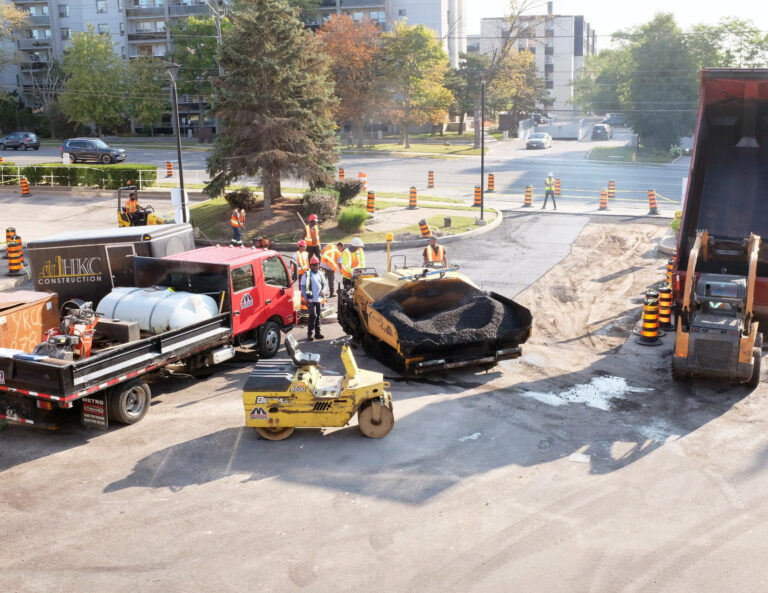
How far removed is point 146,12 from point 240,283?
74.9 m

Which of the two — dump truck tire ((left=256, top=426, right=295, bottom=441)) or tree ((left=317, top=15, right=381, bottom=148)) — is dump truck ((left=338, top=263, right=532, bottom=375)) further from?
tree ((left=317, top=15, right=381, bottom=148))

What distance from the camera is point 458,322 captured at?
14.0 m

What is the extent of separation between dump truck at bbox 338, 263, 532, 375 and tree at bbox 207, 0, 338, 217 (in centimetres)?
1324

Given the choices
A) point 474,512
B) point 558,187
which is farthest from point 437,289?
point 558,187

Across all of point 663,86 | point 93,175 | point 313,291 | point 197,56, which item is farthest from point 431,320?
point 197,56

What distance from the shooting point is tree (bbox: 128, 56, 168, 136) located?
220ft

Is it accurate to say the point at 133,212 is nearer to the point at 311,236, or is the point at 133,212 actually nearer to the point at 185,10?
the point at 311,236

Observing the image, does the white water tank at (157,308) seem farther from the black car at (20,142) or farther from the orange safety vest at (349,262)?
the black car at (20,142)

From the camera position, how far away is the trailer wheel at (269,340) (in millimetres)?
14664

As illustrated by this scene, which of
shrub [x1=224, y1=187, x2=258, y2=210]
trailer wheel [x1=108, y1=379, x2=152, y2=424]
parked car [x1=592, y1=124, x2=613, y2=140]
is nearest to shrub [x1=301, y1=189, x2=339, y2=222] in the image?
shrub [x1=224, y1=187, x2=258, y2=210]

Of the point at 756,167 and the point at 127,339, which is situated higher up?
the point at 756,167

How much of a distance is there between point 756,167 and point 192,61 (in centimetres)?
5923

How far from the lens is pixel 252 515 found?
9055 mm

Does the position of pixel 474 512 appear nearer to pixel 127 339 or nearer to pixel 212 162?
pixel 127 339
